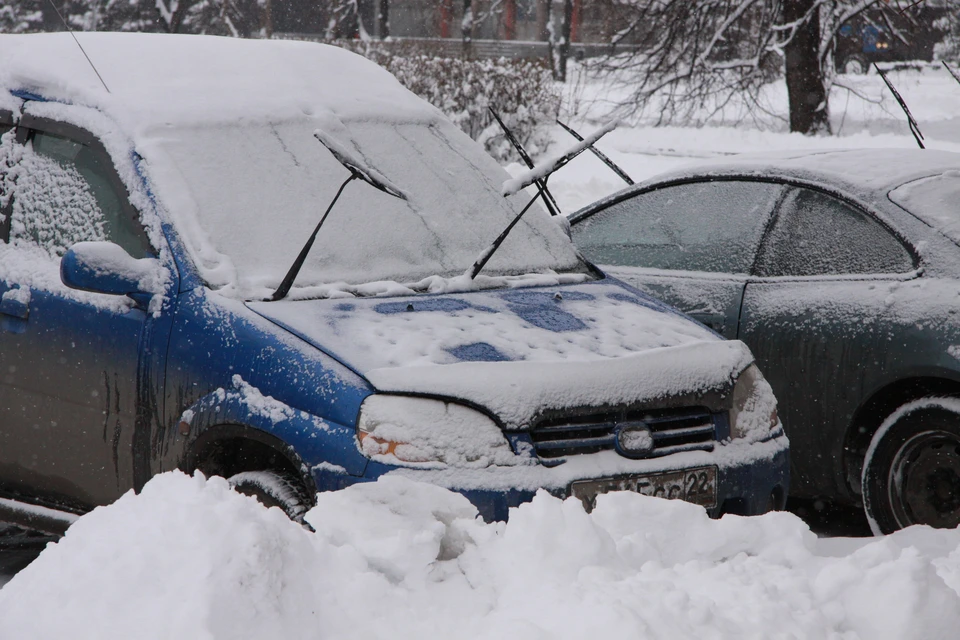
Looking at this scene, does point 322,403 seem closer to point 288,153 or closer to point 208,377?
point 208,377

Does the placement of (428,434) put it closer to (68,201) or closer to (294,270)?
(294,270)

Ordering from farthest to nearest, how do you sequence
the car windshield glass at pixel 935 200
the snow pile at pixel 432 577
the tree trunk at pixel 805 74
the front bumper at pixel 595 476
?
the tree trunk at pixel 805 74
the car windshield glass at pixel 935 200
the front bumper at pixel 595 476
the snow pile at pixel 432 577

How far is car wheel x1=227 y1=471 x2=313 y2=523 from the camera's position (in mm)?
3180

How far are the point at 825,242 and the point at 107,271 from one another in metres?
2.94

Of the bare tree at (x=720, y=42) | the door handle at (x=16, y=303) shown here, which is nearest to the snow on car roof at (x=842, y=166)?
the door handle at (x=16, y=303)

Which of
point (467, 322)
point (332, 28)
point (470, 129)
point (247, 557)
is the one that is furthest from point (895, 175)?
point (332, 28)

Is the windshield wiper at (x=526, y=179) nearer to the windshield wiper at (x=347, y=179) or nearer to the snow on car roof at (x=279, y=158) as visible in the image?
the snow on car roof at (x=279, y=158)

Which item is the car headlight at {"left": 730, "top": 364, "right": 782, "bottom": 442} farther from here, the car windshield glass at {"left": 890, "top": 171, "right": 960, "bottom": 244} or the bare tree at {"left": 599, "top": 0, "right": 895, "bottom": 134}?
the bare tree at {"left": 599, "top": 0, "right": 895, "bottom": 134}

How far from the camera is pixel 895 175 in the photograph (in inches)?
193

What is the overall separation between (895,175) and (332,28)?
122ft

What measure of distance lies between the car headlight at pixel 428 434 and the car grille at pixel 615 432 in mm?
130

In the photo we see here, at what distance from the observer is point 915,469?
4.43 m

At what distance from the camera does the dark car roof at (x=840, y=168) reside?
4852 mm

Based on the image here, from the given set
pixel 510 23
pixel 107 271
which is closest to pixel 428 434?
pixel 107 271
